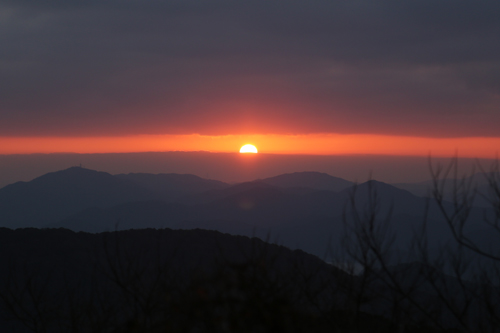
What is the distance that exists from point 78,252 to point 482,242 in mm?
190341

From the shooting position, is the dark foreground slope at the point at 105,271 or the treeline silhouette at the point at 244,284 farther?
the dark foreground slope at the point at 105,271

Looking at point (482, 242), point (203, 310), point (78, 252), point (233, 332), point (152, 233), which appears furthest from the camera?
point (482, 242)

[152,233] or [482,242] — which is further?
[482,242]

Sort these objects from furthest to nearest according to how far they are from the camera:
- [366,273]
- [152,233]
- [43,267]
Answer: [152,233], [43,267], [366,273]

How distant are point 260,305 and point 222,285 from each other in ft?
1.81

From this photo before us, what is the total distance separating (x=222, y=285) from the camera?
534 cm

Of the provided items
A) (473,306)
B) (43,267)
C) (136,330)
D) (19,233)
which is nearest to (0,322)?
(43,267)

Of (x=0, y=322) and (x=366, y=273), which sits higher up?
(x=366, y=273)

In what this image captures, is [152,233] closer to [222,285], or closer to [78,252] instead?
[78,252]

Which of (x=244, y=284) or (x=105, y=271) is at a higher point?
(x=244, y=284)

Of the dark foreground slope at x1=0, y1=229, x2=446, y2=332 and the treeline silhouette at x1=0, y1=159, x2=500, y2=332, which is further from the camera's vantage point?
the dark foreground slope at x1=0, y1=229, x2=446, y2=332

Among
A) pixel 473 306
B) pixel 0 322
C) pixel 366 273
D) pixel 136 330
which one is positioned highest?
pixel 136 330

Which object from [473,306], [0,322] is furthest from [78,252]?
[473,306]

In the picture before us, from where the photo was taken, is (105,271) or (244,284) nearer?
(244,284)
